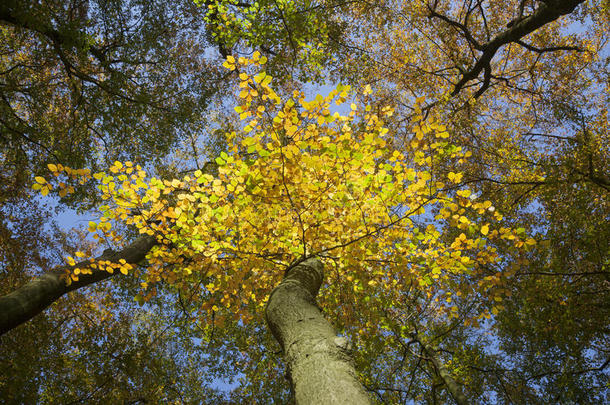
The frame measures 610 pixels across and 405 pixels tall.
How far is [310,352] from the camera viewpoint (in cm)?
232

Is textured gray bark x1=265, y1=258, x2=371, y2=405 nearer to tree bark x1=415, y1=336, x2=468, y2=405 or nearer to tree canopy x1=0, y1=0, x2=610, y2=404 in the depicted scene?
tree canopy x1=0, y1=0, x2=610, y2=404

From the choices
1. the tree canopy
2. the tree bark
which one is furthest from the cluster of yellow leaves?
the tree bark

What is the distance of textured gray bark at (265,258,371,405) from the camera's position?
195 centimetres

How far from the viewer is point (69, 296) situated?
8828mm

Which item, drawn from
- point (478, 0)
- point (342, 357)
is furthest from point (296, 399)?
point (478, 0)

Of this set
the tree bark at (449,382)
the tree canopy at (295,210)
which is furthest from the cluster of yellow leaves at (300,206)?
the tree bark at (449,382)

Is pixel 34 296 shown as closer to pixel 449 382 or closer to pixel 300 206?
pixel 300 206

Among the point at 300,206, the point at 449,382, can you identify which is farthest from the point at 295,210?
the point at 449,382

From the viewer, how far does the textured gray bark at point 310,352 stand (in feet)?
6.41

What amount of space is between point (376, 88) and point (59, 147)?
30.1 ft

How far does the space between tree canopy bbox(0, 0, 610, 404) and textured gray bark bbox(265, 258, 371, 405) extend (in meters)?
0.02

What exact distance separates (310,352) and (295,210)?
162cm

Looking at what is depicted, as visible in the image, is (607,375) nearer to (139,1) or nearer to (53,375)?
(53,375)

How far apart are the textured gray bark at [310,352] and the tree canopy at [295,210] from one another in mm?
19
